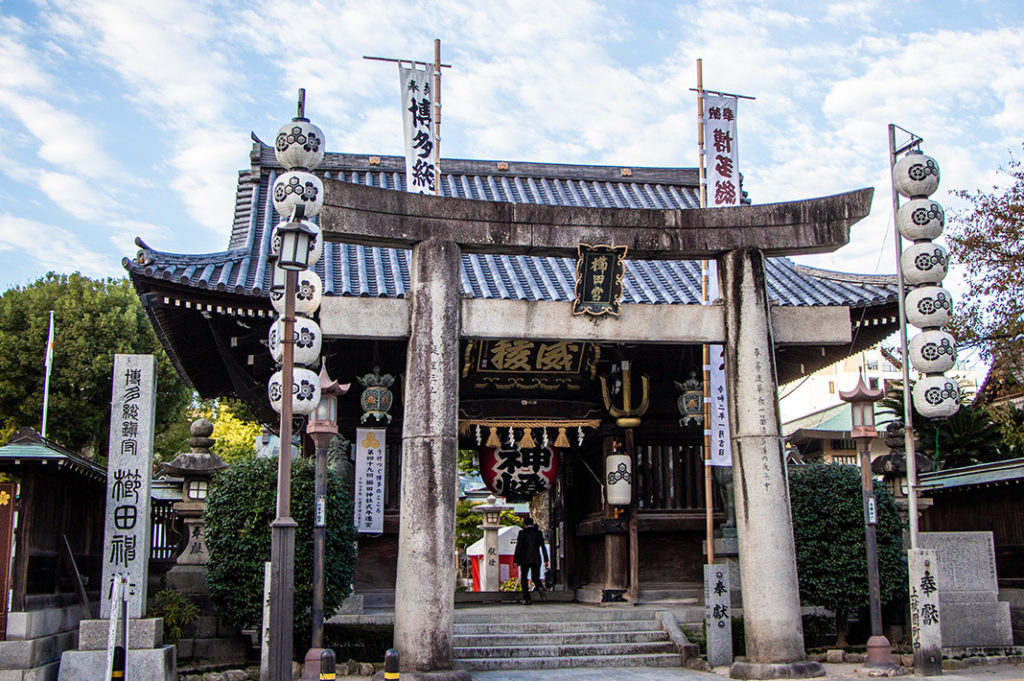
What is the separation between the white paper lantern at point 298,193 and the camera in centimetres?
1215

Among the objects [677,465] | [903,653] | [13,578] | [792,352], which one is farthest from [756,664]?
[13,578]

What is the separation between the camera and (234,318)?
52.9ft

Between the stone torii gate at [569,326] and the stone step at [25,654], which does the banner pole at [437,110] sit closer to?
the stone torii gate at [569,326]

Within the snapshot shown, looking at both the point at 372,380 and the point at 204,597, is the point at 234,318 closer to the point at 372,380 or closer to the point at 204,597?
the point at 372,380

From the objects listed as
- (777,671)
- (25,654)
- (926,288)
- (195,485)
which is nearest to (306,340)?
(195,485)

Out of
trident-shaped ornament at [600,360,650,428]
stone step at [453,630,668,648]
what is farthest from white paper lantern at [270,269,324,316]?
trident-shaped ornament at [600,360,650,428]

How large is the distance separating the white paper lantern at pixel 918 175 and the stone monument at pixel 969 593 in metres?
Result: 5.79

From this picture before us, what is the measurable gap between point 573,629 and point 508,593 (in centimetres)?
557

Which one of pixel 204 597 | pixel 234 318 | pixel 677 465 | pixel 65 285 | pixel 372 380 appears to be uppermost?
pixel 65 285

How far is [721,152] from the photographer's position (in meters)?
16.3

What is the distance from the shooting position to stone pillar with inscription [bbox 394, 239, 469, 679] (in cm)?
1180

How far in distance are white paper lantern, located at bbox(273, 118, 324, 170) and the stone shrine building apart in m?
0.64

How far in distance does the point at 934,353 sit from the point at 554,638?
7.54m

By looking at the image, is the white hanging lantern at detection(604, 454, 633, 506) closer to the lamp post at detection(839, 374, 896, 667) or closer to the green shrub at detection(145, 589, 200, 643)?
the lamp post at detection(839, 374, 896, 667)
